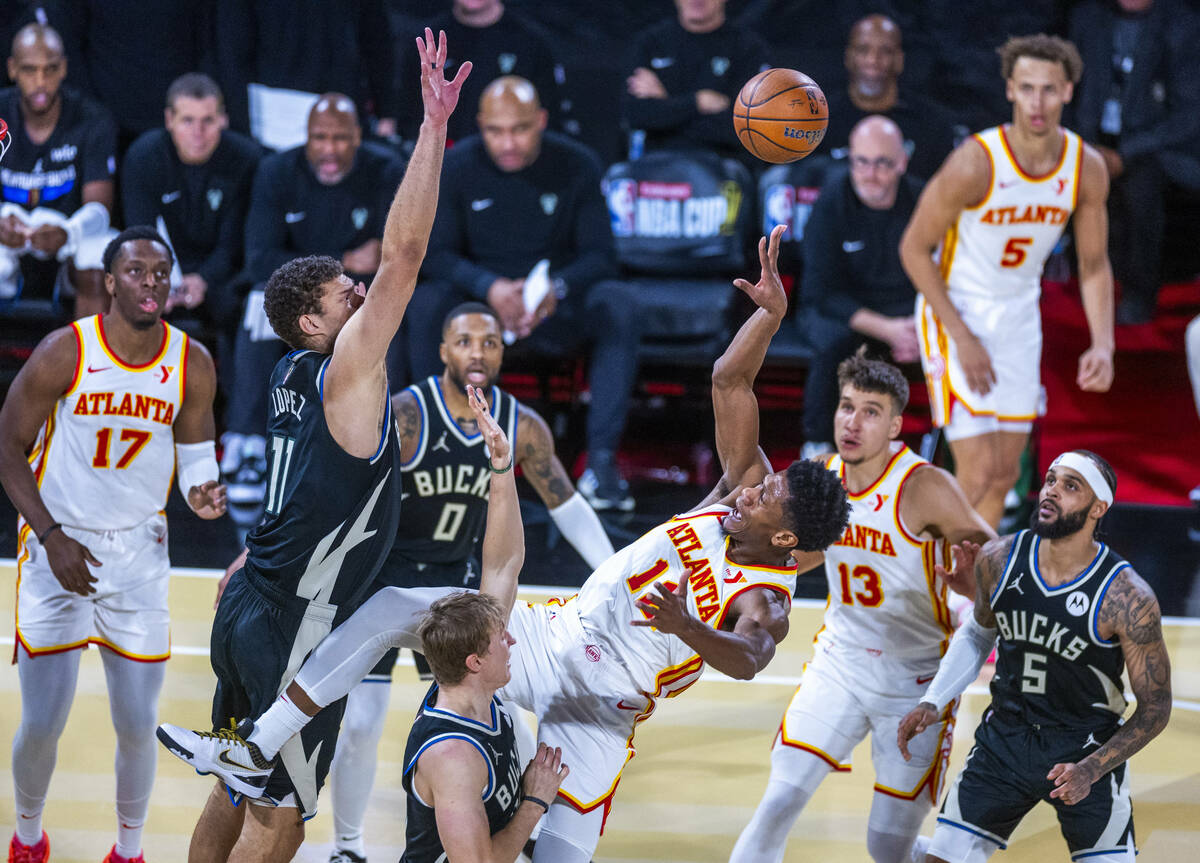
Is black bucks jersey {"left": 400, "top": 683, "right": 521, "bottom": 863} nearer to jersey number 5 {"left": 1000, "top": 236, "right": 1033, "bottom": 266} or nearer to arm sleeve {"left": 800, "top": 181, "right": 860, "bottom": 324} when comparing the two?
jersey number 5 {"left": 1000, "top": 236, "right": 1033, "bottom": 266}

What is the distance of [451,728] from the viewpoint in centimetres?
370

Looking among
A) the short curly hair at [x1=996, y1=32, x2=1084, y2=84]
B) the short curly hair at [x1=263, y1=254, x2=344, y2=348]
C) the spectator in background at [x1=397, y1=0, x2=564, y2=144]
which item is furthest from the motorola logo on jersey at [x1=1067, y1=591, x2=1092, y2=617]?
the spectator in background at [x1=397, y1=0, x2=564, y2=144]

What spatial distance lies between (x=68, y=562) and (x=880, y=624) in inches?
106

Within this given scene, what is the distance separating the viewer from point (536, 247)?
9102 mm

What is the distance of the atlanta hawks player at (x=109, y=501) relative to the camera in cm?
483

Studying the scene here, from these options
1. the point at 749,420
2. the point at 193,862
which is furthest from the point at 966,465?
the point at 193,862

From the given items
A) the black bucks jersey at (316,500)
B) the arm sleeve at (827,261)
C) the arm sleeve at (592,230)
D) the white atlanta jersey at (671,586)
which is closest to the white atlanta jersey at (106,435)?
the black bucks jersey at (316,500)

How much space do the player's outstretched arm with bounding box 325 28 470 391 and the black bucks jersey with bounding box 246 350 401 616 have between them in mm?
232

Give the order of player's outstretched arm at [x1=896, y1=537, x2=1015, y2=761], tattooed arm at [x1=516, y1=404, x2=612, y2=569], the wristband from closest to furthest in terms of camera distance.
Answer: the wristband
player's outstretched arm at [x1=896, y1=537, x2=1015, y2=761]
tattooed arm at [x1=516, y1=404, x2=612, y2=569]

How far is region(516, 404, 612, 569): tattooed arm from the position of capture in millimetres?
5562

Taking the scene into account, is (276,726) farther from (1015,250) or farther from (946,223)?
(1015,250)

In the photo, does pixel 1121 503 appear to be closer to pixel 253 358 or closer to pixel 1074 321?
pixel 1074 321

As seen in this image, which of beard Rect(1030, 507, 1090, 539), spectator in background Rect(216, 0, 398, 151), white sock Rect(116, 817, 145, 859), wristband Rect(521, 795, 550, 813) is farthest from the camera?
spectator in background Rect(216, 0, 398, 151)

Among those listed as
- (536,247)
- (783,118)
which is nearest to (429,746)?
(783,118)
